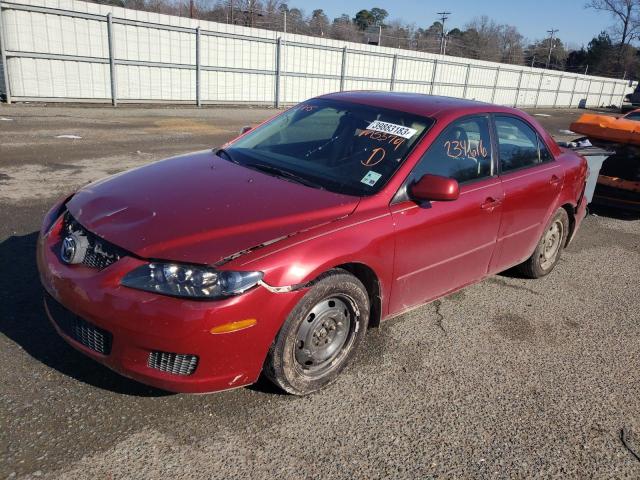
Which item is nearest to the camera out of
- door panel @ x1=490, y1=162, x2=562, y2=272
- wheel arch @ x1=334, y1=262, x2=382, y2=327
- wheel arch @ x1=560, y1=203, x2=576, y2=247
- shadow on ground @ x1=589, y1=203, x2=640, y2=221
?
wheel arch @ x1=334, y1=262, x2=382, y2=327

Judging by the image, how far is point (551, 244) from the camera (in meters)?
5.15

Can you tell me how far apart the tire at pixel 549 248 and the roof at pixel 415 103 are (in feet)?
4.25

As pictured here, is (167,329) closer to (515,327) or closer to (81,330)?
(81,330)

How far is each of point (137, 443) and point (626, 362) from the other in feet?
10.8

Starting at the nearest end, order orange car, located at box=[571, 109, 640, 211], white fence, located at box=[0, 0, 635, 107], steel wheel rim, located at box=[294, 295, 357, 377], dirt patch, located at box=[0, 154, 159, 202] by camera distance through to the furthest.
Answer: steel wheel rim, located at box=[294, 295, 357, 377]
dirt patch, located at box=[0, 154, 159, 202]
orange car, located at box=[571, 109, 640, 211]
white fence, located at box=[0, 0, 635, 107]

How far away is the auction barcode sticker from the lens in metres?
3.58

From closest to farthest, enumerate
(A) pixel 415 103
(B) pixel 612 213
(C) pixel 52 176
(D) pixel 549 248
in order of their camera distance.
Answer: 1. (A) pixel 415 103
2. (D) pixel 549 248
3. (C) pixel 52 176
4. (B) pixel 612 213

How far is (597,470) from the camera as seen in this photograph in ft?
8.59

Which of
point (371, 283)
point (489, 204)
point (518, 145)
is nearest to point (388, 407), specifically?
point (371, 283)

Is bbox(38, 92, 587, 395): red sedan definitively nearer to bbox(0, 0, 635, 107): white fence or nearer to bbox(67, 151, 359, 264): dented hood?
bbox(67, 151, 359, 264): dented hood

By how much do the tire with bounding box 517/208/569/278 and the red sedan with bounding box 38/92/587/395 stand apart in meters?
0.47

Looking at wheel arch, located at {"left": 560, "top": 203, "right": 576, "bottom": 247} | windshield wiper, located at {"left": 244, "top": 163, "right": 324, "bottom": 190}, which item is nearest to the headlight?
windshield wiper, located at {"left": 244, "top": 163, "right": 324, "bottom": 190}

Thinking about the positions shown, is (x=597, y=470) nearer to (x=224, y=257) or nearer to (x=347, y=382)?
(x=347, y=382)

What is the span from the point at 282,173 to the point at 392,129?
84cm
